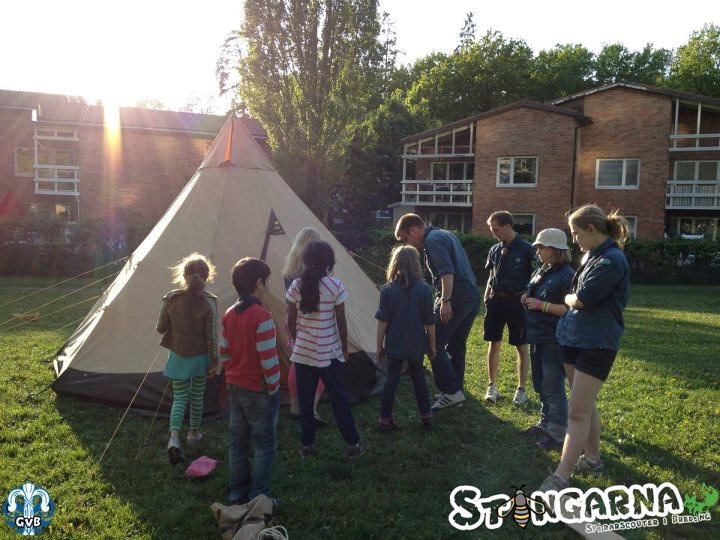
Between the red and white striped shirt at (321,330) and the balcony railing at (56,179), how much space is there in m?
28.0

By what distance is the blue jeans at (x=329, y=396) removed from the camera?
4.57 meters

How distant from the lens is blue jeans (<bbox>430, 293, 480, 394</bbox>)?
569cm

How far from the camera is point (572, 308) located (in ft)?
12.5

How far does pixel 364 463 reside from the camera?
448cm

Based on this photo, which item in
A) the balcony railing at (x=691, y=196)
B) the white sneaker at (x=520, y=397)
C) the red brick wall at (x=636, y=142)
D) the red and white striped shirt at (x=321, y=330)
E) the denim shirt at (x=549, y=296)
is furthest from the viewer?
the balcony railing at (x=691, y=196)

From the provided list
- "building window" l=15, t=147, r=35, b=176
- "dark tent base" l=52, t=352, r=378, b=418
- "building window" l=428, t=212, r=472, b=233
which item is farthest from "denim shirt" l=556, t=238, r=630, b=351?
"building window" l=15, t=147, r=35, b=176

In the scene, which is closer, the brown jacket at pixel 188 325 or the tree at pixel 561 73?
the brown jacket at pixel 188 325

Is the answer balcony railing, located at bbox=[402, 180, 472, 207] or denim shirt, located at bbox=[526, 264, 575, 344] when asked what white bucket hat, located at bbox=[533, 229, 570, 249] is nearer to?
denim shirt, located at bbox=[526, 264, 575, 344]

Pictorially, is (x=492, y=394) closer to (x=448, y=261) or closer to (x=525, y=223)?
(x=448, y=261)

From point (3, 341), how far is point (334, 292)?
643cm

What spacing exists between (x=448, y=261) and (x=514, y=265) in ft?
2.23

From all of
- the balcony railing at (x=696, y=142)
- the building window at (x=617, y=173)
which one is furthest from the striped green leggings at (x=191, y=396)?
the balcony railing at (x=696, y=142)

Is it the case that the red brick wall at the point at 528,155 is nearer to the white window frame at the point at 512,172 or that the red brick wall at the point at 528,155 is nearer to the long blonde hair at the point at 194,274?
the white window frame at the point at 512,172

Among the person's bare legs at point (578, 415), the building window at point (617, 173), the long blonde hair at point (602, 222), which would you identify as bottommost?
the person's bare legs at point (578, 415)
